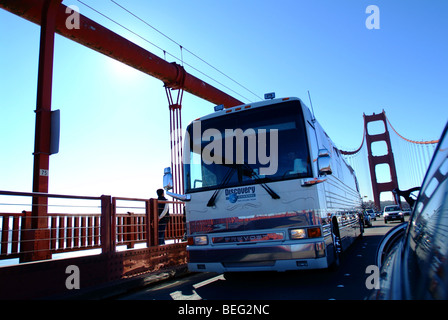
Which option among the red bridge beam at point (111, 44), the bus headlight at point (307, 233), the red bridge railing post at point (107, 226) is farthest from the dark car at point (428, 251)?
the red bridge beam at point (111, 44)

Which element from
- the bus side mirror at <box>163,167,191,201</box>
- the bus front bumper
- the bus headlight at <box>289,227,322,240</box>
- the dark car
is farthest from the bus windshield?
the dark car

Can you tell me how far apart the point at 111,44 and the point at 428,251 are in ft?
41.4

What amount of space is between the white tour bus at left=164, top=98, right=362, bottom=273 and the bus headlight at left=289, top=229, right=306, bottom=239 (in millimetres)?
14

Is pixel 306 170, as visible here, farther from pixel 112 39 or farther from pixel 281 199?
pixel 112 39

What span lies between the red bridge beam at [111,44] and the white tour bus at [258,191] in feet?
21.8

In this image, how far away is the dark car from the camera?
1237mm

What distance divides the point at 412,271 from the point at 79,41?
12.3m

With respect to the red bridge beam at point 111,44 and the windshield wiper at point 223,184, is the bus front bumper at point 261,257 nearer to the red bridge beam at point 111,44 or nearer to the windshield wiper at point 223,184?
the windshield wiper at point 223,184

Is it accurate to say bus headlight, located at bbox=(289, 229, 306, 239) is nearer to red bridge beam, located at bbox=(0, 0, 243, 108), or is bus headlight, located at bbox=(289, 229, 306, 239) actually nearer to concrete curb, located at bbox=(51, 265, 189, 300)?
concrete curb, located at bbox=(51, 265, 189, 300)

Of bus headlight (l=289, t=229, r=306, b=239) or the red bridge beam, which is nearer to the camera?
bus headlight (l=289, t=229, r=306, b=239)

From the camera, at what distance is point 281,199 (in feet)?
15.9

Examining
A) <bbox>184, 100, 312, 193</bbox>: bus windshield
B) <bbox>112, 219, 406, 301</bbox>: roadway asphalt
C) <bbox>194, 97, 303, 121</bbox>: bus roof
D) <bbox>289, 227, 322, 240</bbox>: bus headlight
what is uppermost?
<bbox>194, 97, 303, 121</bbox>: bus roof

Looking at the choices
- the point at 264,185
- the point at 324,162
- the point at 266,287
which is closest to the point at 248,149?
the point at 264,185
